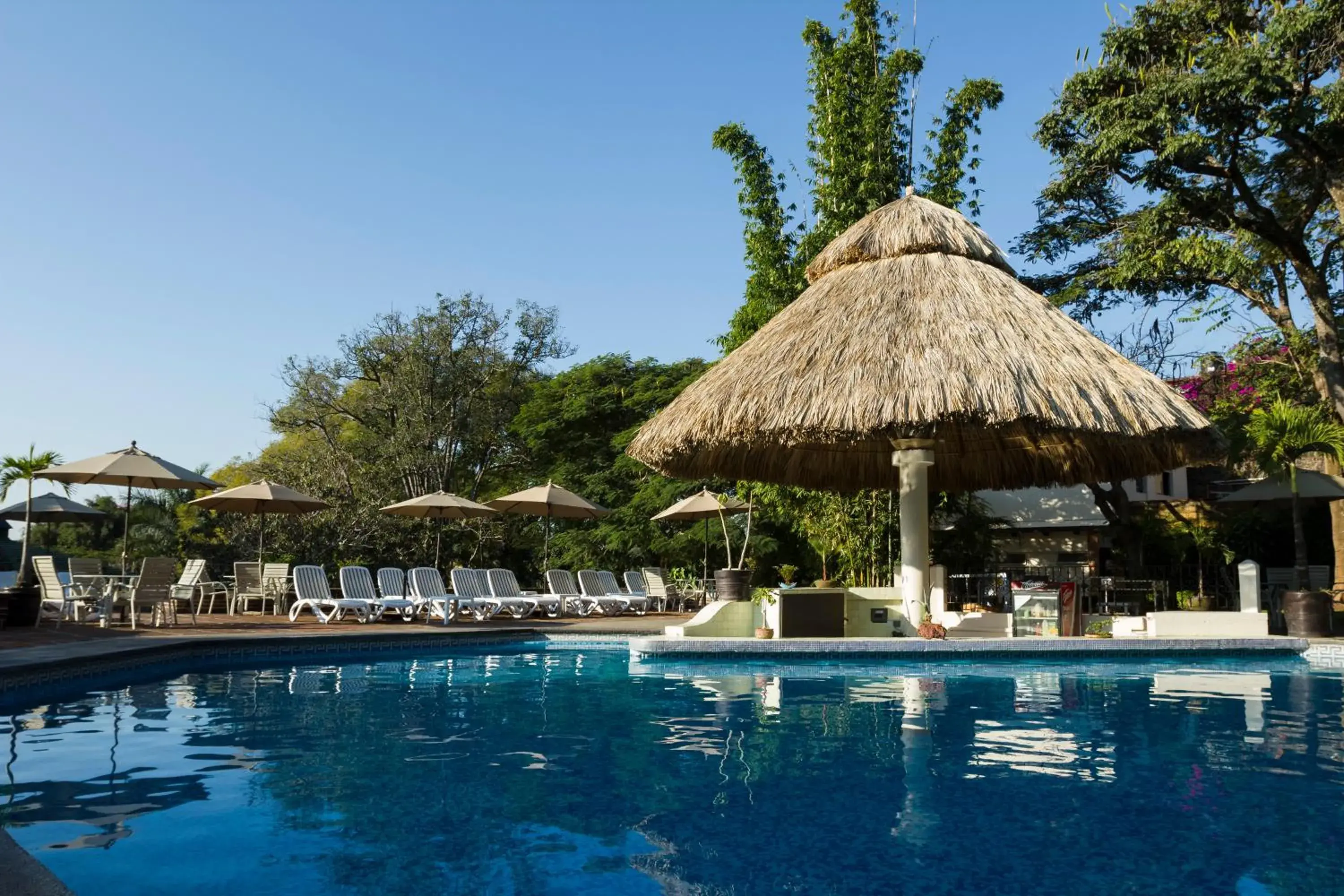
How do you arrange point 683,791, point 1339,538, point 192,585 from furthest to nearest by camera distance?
point 1339,538
point 192,585
point 683,791

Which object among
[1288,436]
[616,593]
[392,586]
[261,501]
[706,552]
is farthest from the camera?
[616,593]

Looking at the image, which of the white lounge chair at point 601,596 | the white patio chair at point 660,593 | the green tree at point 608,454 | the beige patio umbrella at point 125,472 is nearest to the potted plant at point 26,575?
the beige patio umbrella at point 125,472

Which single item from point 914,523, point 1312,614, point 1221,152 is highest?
point 1221,152

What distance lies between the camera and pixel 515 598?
50.0ft

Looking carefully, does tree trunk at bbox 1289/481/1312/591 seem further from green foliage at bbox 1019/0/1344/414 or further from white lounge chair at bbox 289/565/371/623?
white lounge chair at bbox 289/565/371/623

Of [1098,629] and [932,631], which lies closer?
[932,631]

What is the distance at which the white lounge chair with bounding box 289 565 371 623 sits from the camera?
13.8m

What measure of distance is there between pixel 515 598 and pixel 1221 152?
12.2 m

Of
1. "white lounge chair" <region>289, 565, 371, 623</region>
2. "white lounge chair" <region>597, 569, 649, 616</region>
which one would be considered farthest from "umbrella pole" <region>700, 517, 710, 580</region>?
"white lounge chair" <region>289, 565, 371, 623</region>

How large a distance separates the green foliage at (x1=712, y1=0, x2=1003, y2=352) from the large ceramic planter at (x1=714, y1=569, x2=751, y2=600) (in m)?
5.26

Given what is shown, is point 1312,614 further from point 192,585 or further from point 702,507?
point 192,585

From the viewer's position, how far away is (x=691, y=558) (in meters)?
20.8

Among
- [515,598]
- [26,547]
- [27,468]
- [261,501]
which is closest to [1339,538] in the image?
[515,598]

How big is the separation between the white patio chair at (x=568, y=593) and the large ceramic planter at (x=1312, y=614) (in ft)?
32.6
